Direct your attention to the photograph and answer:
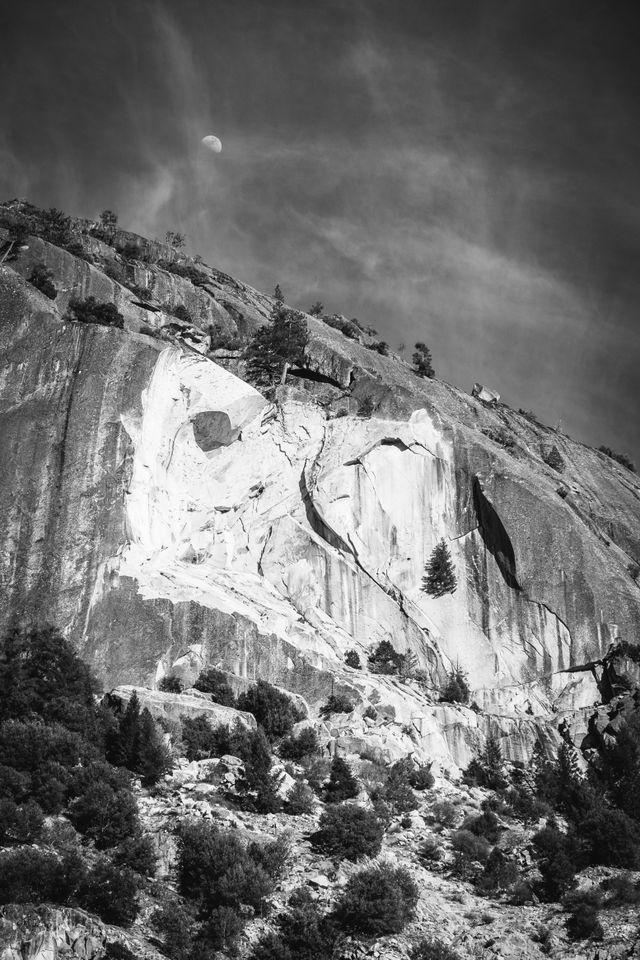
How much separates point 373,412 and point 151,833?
1238 inches

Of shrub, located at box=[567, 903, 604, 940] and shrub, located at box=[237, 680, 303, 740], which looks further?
shrub, located at box=[237, 680, 303, 740]

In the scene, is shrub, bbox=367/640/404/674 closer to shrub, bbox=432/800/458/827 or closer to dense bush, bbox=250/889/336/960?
shrub, bbox=432/800/458/827

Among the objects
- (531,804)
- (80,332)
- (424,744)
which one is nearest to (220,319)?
(80,332)

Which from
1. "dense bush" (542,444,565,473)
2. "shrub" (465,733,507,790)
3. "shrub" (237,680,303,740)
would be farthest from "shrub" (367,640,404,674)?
"dense bush" (542,444,565,473)

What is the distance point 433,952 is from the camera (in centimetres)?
2553

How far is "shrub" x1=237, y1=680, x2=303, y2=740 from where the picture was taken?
37281 mm

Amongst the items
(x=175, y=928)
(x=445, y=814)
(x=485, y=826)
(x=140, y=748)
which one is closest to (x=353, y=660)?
(x=445, y=814)

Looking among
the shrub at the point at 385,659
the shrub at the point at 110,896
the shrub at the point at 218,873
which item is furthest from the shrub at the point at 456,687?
the shrub at the point at 110,896

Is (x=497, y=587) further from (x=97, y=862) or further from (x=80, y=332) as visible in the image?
(x=97, y=862)

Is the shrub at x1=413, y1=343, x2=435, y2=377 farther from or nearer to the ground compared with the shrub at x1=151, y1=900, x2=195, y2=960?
farther from the ground

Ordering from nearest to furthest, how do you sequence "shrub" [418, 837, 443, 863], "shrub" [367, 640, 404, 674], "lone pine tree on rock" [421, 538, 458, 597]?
"shrub" [418, 837, 443, 863], "shrub" [367, 640, 404, 674], "lone pine tree on rock" [421, 538, 458, 597]

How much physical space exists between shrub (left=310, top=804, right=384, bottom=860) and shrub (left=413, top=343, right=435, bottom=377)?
164 ft

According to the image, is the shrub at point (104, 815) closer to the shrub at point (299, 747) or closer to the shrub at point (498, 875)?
the shrub at point (299, 747)

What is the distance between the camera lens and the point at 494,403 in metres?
83.2
